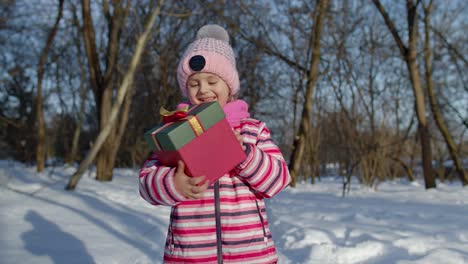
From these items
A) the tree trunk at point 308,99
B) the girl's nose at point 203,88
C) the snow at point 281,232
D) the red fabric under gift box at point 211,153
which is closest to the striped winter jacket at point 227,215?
the red fabric under gift box at point 211,153

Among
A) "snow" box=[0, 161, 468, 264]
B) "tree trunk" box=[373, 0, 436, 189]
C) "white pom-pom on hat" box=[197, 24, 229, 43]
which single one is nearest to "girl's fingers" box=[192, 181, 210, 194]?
"white pom-pom on hat" box=[197, 24, 229, 43]

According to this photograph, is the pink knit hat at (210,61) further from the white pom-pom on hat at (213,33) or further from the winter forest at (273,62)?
the winter forest at (273,62)

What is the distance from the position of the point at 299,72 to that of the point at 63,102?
14993mm

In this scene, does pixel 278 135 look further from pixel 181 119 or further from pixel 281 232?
pixel 181 119

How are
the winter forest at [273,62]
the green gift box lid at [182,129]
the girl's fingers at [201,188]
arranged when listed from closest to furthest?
the green gift box lid at [182,129] < the girl's fingers at [201,188] < the winter forest at [273,62]

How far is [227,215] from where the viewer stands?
1396 millimetres

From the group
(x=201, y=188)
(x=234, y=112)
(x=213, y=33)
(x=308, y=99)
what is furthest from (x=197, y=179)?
(x=308, y=99)

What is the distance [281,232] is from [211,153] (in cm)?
289

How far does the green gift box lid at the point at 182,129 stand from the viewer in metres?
1.09

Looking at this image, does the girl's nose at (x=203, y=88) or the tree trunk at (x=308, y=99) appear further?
the tree trunk at (x=308, y=99)

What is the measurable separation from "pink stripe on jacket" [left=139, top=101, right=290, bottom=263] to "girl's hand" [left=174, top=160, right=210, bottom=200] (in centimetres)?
10

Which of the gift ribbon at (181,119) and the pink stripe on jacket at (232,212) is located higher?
the gift ribbon at (181,119)

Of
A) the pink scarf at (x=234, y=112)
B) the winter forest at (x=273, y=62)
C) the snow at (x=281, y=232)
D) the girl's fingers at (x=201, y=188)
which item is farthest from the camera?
the winter forest at (x=273, y=62)

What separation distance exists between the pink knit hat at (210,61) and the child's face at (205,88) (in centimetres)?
2
